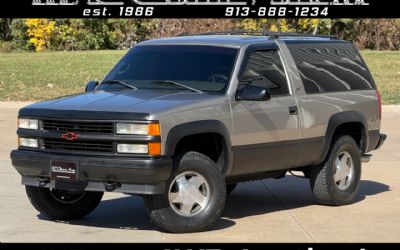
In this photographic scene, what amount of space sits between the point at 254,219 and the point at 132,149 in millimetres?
1824

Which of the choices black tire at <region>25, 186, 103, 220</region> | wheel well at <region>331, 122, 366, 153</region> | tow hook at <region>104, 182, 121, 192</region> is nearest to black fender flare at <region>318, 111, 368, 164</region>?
wheel well at <region>331, 122, 366, 153</region>

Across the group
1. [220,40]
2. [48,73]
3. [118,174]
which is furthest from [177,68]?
[48,73]

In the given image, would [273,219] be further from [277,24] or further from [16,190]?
[277,24]

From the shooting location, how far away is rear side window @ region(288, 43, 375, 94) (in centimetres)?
1071

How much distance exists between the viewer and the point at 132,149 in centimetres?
879

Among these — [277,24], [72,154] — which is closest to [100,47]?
[277,24]

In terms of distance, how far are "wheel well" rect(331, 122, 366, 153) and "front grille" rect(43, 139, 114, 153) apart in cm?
317

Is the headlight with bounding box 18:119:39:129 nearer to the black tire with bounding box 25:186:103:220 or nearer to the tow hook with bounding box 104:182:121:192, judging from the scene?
the black tire with bounding box 25:186:103:220

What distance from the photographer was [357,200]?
11375mm

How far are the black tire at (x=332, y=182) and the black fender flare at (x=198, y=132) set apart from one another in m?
1.64

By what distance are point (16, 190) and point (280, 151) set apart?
3402 millimetres

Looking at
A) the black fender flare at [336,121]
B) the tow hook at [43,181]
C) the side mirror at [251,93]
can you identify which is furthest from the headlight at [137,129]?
the black fender flare at [336,121]

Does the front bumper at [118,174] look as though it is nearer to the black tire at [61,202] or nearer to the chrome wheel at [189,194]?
the chrome wheel at [189,194]
